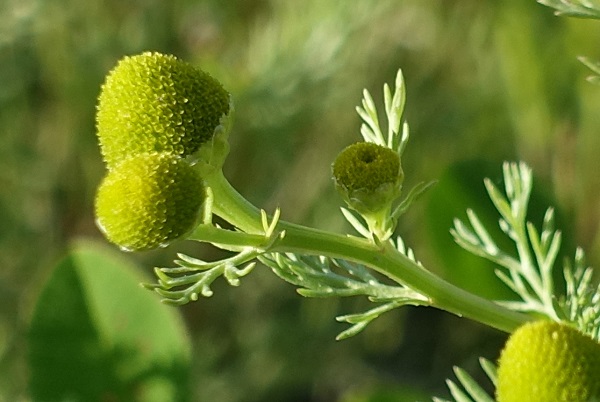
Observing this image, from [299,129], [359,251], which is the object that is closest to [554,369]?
[359,251]

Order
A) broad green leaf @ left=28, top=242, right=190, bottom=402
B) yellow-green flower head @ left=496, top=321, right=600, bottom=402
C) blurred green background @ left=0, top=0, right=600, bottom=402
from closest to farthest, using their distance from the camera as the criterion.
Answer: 1. yellow-green flower head @ left=496, top=321, right=600, bottom=402
2. broad green leaf @ left=28, top=242, right=190, bottom=402
3. blurred green background @ left=0, top=0, right=600, bottom=402

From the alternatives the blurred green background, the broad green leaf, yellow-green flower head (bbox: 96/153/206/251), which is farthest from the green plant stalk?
the blurred green background

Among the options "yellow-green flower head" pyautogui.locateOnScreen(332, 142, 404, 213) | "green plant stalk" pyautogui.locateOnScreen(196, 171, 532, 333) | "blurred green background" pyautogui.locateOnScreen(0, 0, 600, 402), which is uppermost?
"yellow-green flower head" pyautogui.locateOnScreen(332, 142, 404, 213)

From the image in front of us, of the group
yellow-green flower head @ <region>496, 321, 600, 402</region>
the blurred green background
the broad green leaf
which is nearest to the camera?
yellow-green flower head @ <region>496, 321, 600, 402</region>

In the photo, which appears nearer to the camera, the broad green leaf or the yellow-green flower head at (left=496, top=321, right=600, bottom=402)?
the yellow-green flower head at (left=496, top=321, right=600, bottom=402)

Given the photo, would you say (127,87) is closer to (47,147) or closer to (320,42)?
(320,42)

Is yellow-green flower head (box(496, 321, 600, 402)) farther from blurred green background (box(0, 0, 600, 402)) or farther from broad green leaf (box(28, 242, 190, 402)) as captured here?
blurred green background (box(0, 0, 600, 402))

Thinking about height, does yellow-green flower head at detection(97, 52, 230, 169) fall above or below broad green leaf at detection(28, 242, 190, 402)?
above
